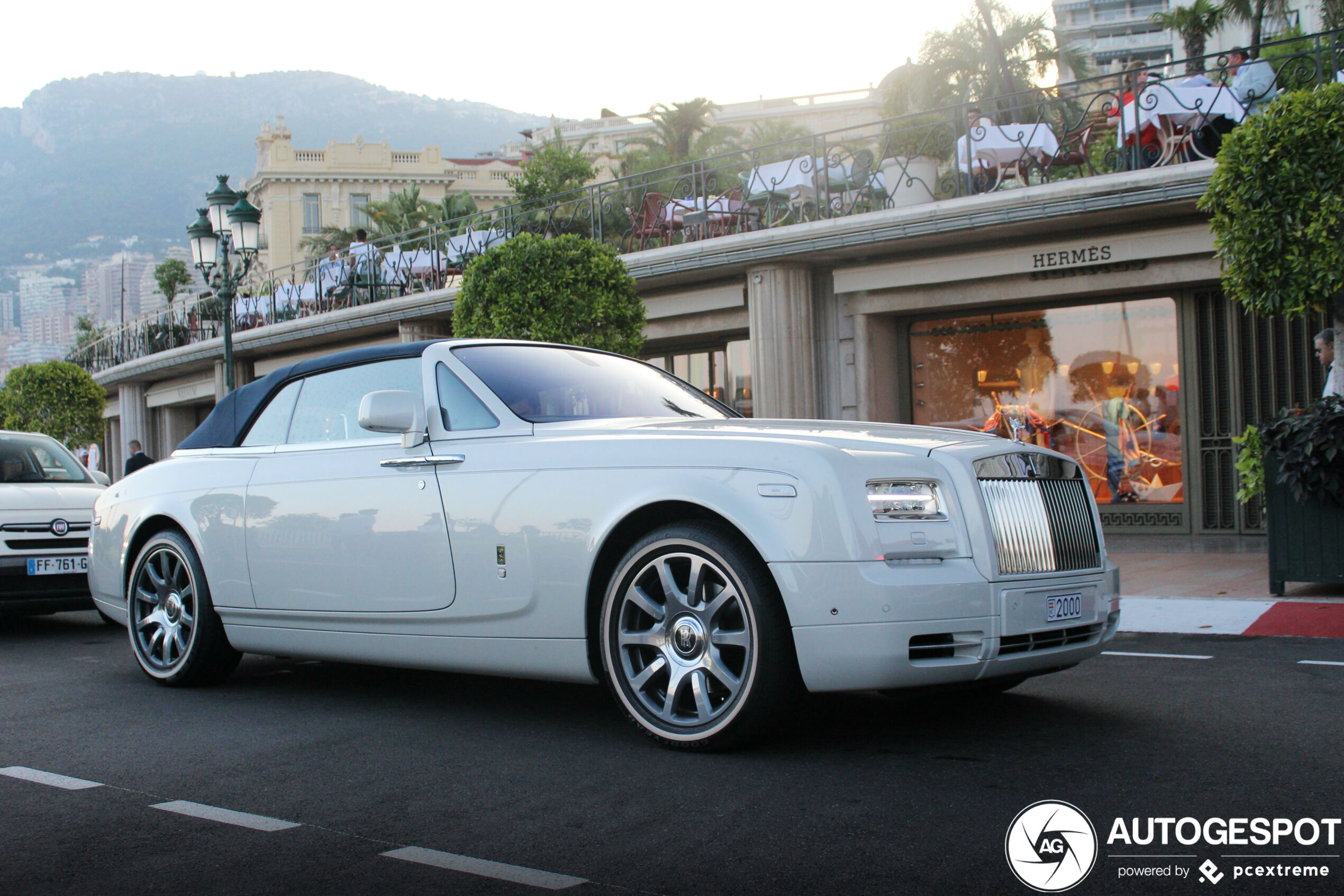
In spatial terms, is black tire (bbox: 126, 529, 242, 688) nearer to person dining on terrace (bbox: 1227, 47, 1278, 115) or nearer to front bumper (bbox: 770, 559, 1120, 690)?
front bumper (bbox: 770, 559, 1120, 690)

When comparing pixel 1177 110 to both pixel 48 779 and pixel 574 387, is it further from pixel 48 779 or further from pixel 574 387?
pixel 48 779

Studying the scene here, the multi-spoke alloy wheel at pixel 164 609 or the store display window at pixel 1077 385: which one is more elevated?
the store display window at pixel 1077 385

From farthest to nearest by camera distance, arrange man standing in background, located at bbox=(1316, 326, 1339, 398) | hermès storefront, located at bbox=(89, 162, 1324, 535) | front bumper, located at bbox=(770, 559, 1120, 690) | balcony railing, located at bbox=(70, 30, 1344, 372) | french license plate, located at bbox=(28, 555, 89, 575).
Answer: hermès storefront, located at bbox=(89, 162, 1324, 535) < balcony railing, located at bbox=(70, 30, 1344, 372) < man standing in background, located at bbox=(1316, 326, 1339, 398) < french license plate, located at bbox=(28, 555, 89, 575) < front bumper, located at bbox=(770, 559, 1120, 690)

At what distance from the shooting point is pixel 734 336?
1791 cm

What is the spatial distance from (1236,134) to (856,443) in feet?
20.3

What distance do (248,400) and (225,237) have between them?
40.3 ft

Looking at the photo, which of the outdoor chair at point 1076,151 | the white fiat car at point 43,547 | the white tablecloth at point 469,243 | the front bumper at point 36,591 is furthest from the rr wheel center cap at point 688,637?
the white tablecloth at point 469,243

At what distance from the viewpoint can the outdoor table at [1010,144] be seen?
43.3 feet

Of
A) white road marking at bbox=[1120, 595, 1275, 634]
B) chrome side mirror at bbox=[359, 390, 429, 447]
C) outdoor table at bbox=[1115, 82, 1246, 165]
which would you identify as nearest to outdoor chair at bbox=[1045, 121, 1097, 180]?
outdoor table at bbox=[1115, 82, 1246, 165]

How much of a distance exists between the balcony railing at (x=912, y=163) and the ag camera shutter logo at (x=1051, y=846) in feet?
33.2

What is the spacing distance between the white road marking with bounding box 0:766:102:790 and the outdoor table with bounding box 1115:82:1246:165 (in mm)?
11395

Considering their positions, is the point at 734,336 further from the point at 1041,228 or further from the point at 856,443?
the point at 856,443

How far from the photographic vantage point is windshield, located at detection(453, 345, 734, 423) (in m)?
5.11

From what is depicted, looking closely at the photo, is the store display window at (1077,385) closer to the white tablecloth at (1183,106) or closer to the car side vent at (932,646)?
the white tablecloth at (1183,106)
